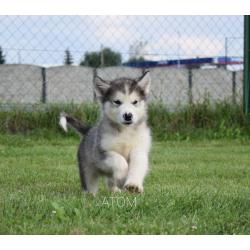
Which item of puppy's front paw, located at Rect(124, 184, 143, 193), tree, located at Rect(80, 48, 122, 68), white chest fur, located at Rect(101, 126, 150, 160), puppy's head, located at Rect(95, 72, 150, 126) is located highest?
tree, located at Rect(80, 48, 122, 68)

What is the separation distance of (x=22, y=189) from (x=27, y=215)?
157cm

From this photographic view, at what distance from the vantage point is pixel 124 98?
18.2 ft

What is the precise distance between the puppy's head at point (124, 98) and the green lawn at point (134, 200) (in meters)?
0.66

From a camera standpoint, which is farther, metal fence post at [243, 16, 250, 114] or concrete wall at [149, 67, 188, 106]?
concrete wall at [149, 67, 188, 106]

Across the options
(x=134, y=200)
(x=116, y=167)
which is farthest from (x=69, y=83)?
(x=134, y=200)

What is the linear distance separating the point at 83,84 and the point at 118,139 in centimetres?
675

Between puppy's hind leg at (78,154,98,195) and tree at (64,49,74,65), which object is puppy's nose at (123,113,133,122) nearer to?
puppy's hind leg at (78,154,98,195)

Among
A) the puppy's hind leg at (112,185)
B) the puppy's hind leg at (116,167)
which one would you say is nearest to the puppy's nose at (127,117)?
the puppy's hind leg at (116,167)

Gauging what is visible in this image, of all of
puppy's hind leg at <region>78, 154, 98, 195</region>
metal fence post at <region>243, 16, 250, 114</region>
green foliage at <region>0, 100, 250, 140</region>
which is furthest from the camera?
metal fence post at <region>243, 16, 250, 114</region>

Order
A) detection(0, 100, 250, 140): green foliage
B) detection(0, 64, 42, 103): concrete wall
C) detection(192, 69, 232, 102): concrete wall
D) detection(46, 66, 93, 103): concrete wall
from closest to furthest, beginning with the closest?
detection(0, 100, 250, 140): green foliage → detection(0, 64, 42, 103): concrete wall → detection(46, 66, 93, 103): concrete wall → detection(192, 69, 232, 102): concrete wall

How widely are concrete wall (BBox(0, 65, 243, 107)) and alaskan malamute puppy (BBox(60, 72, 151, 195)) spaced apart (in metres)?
5.05

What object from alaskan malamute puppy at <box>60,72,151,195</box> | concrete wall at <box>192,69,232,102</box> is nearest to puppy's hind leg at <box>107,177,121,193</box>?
alaskan malamute puppy at <box>60,72,151,195</box>

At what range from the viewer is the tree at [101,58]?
39.7 ft

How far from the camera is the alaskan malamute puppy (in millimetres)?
5258
